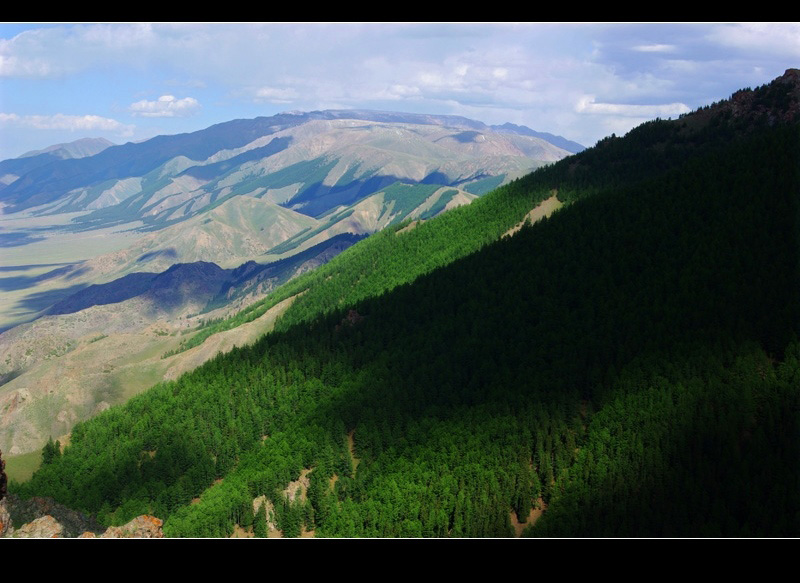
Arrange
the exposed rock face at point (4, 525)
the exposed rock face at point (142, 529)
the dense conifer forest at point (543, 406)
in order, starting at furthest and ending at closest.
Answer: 1. the dense conifer forest at point (543, 406)
2. the exposed rock face at point (142, 529)
3. the exposed rock face at point (4, 525)

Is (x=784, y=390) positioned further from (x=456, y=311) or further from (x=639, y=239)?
(x=456, y=311)

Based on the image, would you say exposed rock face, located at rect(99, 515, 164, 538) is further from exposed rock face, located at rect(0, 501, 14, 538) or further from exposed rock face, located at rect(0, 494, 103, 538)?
exposed rock face, located at rect(0, 501, 14, 538)

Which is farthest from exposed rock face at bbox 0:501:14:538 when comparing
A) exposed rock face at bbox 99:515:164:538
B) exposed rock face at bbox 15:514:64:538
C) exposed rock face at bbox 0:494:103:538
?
exposed rock face at bbox 99:515:164:538

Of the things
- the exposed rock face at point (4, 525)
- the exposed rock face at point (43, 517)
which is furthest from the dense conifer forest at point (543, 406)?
the exposed rock face at point (4, 525)

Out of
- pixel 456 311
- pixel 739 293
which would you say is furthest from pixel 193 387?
pixel 739 293

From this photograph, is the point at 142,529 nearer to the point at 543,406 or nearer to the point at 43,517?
the point at 43,517

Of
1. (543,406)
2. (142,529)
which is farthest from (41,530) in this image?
(543,406)

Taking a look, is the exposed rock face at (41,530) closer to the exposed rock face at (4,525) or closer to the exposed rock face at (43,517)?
the exposed rock face at (43,517)

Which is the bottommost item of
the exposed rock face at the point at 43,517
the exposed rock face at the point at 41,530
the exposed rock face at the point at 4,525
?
the exposed rock face at the point at 43,517
